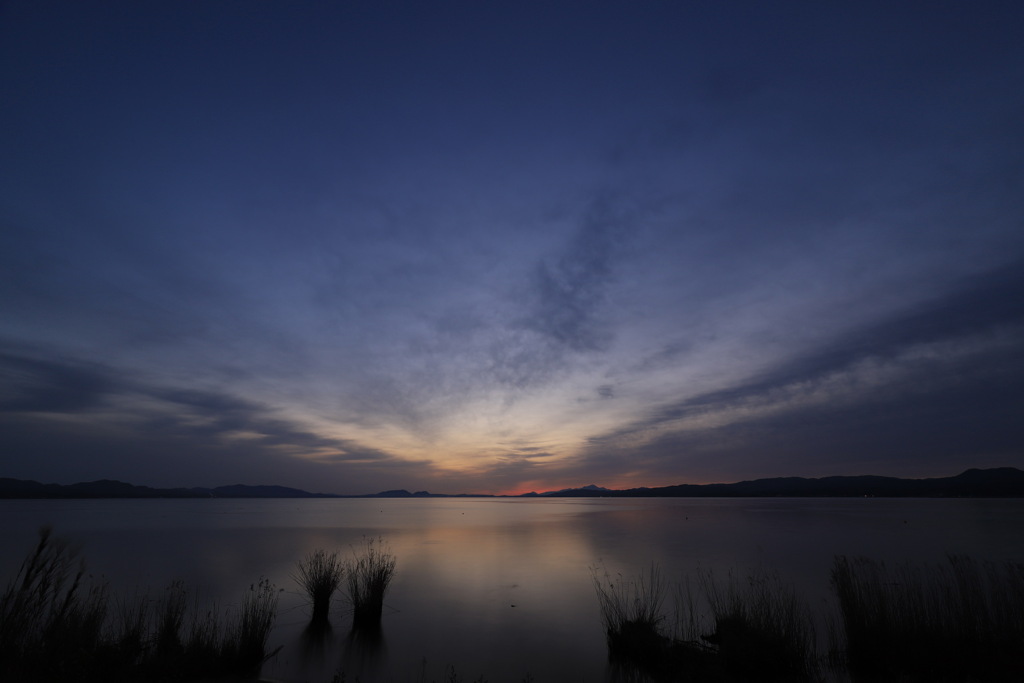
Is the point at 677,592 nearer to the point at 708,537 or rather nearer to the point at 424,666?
the point at 424,666

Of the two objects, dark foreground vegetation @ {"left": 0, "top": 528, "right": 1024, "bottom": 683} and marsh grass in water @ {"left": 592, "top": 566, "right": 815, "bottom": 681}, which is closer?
dark foreground vegetation @ {"left": 0, "top": 528, "right": 1024, "bottom": 683}

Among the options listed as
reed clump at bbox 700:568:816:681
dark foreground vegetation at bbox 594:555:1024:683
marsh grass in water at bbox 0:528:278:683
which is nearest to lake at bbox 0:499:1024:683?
marsh grass in water at bbox 0:528:278:683

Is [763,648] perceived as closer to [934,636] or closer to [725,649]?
[725,649]

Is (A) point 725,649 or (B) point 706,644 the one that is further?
(B) point 706,644

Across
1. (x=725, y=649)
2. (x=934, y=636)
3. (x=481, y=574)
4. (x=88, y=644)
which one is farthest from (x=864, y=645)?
(x=481, y=574)

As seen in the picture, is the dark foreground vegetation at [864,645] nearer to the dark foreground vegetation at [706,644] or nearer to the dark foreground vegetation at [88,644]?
the dark foreground vegetation at [706,644]

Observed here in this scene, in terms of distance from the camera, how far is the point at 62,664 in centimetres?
617

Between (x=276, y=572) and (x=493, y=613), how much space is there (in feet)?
36.0

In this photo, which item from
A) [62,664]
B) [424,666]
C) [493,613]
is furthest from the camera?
[493,613]

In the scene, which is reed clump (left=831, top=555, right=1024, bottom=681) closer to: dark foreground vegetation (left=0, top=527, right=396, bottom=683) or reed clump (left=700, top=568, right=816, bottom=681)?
reed clump (left=700, top=568, right=816, bottom=681)

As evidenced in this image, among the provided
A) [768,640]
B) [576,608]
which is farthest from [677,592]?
[768,640]

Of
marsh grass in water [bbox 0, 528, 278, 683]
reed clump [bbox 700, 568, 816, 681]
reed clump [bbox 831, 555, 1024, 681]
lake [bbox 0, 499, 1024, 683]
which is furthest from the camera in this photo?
lake [bbox 0, 499, 1024, 683]

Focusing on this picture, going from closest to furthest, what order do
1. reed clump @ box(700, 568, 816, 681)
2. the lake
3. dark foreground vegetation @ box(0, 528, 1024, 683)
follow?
dark foreground vegetation @ box(0, 528, 1024, 683) < reed clump @ box(700, 568, 816, 681) < the lake

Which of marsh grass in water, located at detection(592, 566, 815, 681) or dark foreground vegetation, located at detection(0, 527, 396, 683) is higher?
dark foreground vegetation, located at detection(0, 527, 396, 683)
